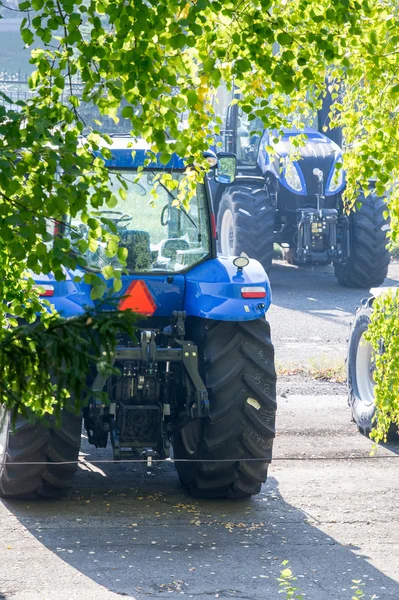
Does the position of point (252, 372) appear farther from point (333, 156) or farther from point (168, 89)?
point (333, 156)

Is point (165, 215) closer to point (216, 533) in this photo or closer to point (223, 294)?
point (223, 294)

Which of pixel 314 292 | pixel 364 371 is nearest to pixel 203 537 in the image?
pixel 364 371

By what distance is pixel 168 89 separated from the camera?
4312mm

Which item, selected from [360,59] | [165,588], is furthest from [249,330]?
[360,59]

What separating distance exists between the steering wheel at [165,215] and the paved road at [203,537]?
185 cm

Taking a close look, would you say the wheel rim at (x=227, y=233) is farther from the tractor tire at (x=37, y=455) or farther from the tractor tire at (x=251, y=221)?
the tractor tire at (x=37, y=455)

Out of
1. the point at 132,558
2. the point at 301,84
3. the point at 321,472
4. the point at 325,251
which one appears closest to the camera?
Answer: the point at 301,84

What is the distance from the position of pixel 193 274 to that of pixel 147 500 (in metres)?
1.55

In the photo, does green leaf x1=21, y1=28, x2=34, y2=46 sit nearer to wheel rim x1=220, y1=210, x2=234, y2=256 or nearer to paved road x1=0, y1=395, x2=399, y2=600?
paved road x1=0, y1=395, x2=399, y2=600

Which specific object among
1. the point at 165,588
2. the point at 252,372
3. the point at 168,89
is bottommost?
the point at 165,588

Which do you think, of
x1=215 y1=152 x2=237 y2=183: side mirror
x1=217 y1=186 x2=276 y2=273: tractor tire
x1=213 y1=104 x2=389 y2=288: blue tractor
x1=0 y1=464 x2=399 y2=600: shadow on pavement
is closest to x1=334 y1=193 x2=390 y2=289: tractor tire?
x1=213 y1=104 x2=389 y2=288: blue tractor

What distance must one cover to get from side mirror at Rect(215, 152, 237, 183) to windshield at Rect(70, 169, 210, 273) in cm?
56

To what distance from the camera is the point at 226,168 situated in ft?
29.8

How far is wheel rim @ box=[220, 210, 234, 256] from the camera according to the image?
1683cm
